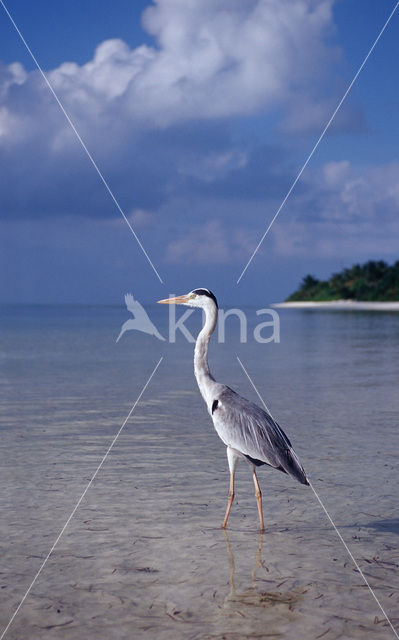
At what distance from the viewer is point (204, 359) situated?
243 inches

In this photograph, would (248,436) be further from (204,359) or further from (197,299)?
(197,299)

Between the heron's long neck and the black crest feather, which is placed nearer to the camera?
the heron's long neck

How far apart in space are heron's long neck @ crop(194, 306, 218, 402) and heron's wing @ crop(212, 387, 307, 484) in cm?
33

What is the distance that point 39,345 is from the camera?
25766 millimetres

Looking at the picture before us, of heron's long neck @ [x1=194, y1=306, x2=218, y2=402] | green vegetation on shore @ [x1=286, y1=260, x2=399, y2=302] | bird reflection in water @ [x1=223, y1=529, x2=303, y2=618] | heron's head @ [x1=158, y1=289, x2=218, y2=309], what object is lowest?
bird reflection in water @ [x1=223, y1=529, x2=303, y2=618]

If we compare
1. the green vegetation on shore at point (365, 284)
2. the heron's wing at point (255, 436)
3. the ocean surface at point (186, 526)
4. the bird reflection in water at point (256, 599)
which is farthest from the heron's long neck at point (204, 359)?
→ the green vegetation on shore at point (365, 284)

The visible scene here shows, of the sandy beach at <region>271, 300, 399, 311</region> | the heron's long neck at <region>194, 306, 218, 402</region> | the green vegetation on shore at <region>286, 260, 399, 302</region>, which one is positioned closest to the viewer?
the heron's long neck at <region>194, 306, 218, 402</region>

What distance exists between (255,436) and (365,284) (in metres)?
90.9

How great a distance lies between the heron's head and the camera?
647 cm

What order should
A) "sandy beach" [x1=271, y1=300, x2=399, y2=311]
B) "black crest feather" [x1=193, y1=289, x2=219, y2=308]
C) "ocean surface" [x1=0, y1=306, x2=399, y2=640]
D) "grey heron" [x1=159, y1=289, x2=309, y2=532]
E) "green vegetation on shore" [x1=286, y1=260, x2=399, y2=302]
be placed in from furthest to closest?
1. "green vegetation on shore" [x1=286, y1=260, x2=399, y2=302]
2. "sandy beach" [x1=271, y1=300, x2=399, y2=311]
3. "black crest feather" [x1=193, y1=289, x2=219, y2=308]
4. "grey heron" [x1=159, y1=289, x2=309, y2=532]
5. "ocean surface" [x1=0, y1=306, x2=399, y2=640]

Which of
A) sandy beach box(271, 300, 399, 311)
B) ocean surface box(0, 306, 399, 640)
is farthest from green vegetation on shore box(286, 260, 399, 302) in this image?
ocean surface box(0, 306, 399, 640)

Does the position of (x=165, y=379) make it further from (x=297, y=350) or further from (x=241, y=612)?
(x=241, y=612)

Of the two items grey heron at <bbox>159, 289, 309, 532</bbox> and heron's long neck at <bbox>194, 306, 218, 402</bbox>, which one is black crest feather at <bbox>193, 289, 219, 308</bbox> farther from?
grey heron at <bbox>159, 289, 309, 532</bbox>

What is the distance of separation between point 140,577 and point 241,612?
30.7 inches
